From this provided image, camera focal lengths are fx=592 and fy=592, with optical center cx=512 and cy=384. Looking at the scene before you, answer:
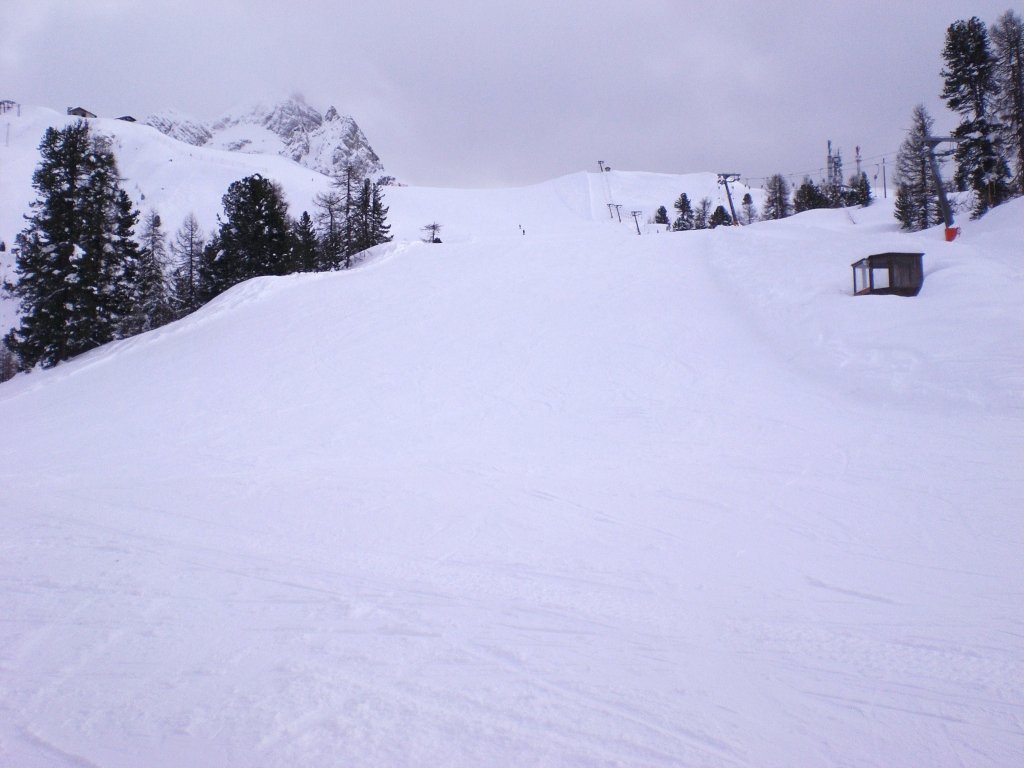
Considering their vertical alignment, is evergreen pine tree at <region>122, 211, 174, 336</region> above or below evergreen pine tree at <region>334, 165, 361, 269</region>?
below

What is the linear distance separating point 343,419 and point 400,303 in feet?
29.5

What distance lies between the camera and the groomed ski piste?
3.07 meters

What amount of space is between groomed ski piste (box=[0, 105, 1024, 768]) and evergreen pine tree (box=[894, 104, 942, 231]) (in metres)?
30.0

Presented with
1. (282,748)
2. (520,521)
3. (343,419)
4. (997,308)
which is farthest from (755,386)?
(282,748)

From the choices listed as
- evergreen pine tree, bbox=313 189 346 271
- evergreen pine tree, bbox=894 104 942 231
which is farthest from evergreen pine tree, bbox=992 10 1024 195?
evergreen pine tree, bbox=313 189 346 271

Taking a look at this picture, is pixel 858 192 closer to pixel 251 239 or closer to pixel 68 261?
pixel 251 239

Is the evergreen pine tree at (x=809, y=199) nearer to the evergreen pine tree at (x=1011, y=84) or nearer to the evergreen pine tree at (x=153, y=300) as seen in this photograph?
the evergreen pine tree at (x=1011, y=84)

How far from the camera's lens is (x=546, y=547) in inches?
216

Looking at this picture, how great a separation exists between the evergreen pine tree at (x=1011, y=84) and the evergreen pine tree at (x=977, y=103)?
37 centimetres

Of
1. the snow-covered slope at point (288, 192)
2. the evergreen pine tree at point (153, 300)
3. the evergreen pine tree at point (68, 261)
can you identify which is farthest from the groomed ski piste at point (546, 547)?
the snow-covered slope at point (288, 192)

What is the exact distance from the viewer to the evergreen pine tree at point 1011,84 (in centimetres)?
2928

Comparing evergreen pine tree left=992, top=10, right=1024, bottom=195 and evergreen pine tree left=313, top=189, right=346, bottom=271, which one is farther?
evergreen pine tree left=313, top=189, right=346, bottom=271

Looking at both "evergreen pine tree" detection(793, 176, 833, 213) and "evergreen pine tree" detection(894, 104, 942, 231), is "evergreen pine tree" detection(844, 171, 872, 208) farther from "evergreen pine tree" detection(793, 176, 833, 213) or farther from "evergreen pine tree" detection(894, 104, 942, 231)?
"evergreen pine tree" detection(894, 104, 942, 231)

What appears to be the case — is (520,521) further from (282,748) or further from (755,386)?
(755,386)
